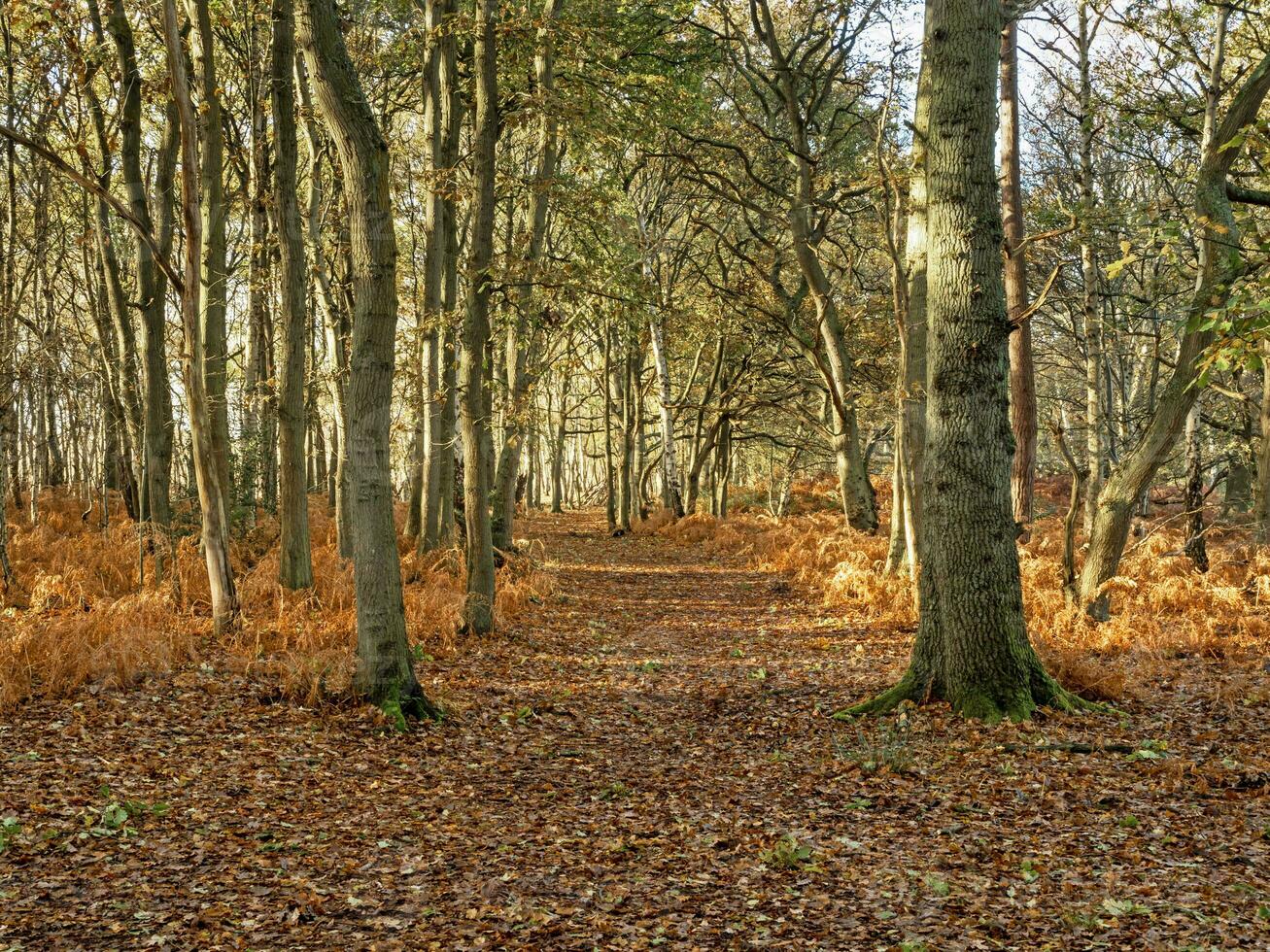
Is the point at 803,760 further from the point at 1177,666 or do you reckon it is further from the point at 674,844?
the point at 1177,666

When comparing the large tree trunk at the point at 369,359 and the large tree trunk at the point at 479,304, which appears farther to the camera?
the large tree trunk at the point at 479,304

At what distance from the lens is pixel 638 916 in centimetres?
402

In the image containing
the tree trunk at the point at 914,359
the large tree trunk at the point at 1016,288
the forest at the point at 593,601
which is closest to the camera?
the forest at the point at 593,601

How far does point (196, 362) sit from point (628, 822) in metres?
6.36

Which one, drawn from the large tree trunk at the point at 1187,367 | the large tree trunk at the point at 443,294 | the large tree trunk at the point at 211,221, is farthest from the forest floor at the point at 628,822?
the large tree trunk at the point at 443,294

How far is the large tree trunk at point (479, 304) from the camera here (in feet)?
31.8

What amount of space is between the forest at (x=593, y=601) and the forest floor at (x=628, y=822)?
0.03 m

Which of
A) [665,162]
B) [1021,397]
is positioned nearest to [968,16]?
[1021,397]

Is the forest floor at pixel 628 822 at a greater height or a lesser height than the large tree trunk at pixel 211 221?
lesser

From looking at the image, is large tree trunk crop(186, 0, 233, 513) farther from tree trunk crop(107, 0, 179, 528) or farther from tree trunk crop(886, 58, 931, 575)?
tree trunk crop(886, 58, 931, 575)

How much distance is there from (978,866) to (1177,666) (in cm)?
527

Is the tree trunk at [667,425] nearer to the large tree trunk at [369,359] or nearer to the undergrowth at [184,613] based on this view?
the undergrowth at [184,613]

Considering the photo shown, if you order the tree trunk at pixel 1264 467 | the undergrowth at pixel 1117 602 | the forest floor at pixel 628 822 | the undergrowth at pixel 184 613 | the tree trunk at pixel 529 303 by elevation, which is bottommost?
the forest floor at pixel 628 822

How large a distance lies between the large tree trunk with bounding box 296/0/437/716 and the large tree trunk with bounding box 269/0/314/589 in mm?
3391
